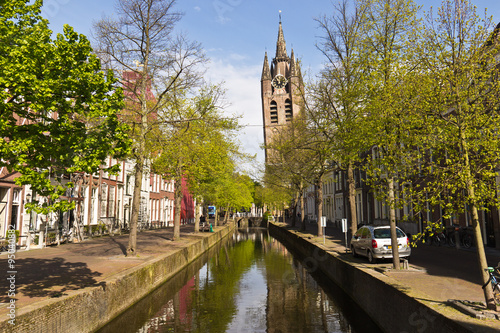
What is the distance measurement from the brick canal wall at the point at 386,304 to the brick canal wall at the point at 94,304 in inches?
276

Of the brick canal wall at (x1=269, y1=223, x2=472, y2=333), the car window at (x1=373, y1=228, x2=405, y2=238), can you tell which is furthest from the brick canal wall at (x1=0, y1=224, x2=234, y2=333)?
the car window at (x1=373, y1=228, x2=405, y2=238)

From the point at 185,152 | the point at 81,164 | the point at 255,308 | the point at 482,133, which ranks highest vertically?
the point at 185,152

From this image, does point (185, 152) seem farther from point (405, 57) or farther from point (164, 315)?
point (405, 57)

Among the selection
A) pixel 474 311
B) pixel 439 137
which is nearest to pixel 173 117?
pixel 439 137

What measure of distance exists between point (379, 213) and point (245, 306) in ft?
85.4

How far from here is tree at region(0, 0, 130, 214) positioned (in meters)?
6.37

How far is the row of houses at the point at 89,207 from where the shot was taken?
18375mm

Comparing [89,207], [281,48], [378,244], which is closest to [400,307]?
[378,244]

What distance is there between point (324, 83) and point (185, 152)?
9324 millimetres

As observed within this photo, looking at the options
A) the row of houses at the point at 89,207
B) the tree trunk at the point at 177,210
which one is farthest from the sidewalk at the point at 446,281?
the tree trunk at the point at 177,210

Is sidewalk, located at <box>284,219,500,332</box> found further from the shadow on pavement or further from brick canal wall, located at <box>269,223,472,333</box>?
the shadow on pavement

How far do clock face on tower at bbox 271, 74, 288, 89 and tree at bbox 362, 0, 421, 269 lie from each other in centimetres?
9030

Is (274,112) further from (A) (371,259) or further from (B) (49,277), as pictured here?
(B) (49,277)

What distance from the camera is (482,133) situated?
7.14 m
